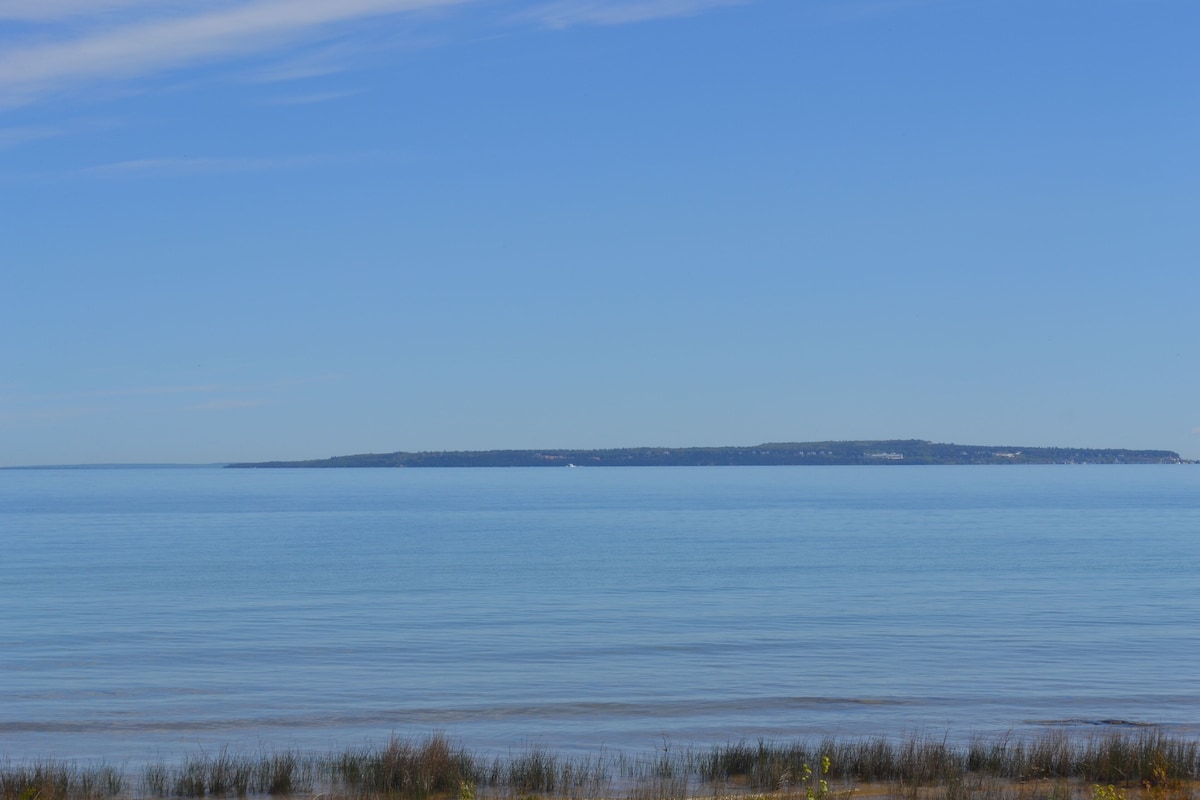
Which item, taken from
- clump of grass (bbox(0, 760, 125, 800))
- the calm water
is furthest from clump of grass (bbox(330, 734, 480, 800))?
the calm water

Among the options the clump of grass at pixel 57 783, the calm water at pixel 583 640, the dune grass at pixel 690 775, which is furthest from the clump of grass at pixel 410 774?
the calm water at pixel 583 640

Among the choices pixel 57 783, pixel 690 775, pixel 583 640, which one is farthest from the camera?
pixel 583 640

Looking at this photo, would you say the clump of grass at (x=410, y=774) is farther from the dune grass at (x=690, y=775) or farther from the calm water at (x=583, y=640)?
the calm water at (x=583, y=640)

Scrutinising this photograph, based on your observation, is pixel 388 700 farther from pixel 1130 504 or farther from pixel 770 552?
pixel 1130 504

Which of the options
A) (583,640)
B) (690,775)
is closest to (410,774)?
(690,775)

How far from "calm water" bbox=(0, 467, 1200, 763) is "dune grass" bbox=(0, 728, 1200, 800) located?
319cm

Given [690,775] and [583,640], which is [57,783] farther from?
[583,640]

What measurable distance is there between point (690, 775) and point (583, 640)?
14397 millimetres

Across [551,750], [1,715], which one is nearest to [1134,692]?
[551,750]

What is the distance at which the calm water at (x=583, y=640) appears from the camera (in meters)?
20.2

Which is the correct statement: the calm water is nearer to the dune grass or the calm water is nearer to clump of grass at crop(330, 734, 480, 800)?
the dune grass

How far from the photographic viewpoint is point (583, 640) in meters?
29.7

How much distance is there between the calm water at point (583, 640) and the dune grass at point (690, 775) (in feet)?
10.5

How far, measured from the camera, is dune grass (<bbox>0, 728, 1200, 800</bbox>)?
45.6ft
